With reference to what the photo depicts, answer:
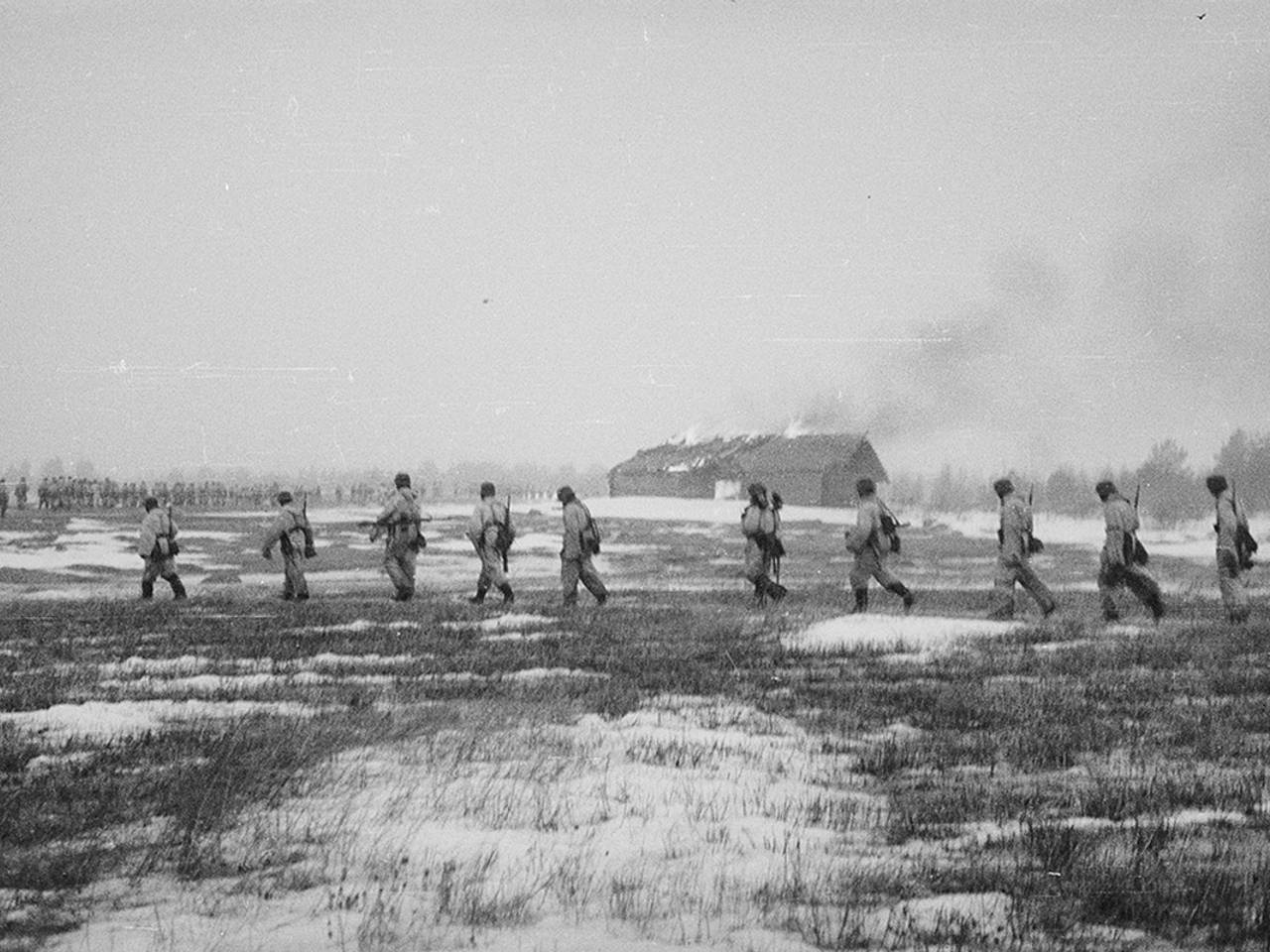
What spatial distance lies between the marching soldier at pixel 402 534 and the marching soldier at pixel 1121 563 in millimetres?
9292

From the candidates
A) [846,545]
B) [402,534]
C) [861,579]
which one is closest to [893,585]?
[861,579]

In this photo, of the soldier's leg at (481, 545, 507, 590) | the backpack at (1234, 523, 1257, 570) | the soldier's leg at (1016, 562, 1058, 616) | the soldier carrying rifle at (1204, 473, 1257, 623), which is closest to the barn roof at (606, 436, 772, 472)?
the soldier's leg at (481, 545, 507, 590)

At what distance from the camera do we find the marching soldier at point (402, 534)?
52.7 feet

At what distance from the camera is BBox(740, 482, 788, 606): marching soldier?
51.9 feet

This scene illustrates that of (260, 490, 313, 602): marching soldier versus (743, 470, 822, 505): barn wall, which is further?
(743, 470, 822, 505): barn wall

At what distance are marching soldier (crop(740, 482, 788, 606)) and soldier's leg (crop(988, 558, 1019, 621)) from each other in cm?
322

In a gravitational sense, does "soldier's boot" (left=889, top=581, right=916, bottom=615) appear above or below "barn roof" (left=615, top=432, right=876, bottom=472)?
below

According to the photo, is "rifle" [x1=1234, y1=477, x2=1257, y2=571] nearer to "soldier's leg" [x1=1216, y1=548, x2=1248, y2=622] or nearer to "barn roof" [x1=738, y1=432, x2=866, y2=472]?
"soldier's leg" [x1=1216, y1=548, x2=1248, y2=622]

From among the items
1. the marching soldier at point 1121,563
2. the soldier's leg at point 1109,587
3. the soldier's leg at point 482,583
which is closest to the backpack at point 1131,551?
the marching soldier at point 1121,563

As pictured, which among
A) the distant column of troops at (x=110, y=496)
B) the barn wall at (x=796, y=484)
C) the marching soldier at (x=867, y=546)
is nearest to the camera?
the marching soldier at (x=867, y=546)

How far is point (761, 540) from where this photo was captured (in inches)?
627

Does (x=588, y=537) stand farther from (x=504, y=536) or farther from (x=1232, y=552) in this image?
(x=1232, y=552)

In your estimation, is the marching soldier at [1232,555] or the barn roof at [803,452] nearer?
the marching soldier at [1232,555]

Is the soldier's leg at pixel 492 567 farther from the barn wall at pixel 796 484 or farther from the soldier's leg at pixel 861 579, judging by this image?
the barn wall at pixel 796 484
